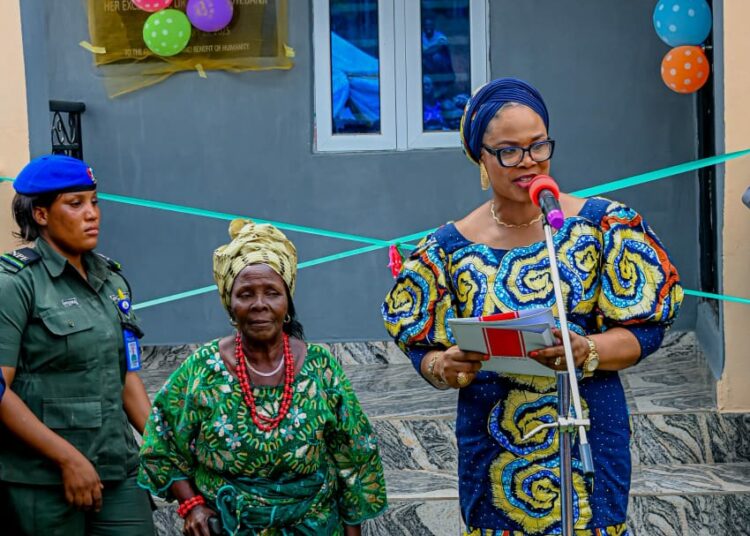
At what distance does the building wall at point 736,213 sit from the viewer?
576cm

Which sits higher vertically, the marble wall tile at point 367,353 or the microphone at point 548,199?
the microphone at point 548,199

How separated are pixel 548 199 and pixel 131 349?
81.9 inches

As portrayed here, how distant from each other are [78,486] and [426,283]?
1.54m

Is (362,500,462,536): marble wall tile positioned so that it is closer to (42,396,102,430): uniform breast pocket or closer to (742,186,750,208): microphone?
(42,396,102,430): uniform breast pocket

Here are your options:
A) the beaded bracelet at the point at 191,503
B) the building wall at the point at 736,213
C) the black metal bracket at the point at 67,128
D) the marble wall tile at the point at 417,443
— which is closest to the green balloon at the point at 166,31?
the black metal bracket at the point at 67,128

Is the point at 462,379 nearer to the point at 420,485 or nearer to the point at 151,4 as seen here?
the point at 420,485

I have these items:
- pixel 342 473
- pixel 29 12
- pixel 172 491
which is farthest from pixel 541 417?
pixel 29 12

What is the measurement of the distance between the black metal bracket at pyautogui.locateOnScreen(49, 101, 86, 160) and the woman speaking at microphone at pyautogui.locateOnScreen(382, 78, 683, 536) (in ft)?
15.6

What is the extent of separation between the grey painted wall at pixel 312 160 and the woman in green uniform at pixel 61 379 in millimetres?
3611

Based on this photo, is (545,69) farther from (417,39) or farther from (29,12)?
(29,12)

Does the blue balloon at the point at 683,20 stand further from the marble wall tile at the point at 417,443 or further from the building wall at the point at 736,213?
the marble wall tile at the point at 417,443

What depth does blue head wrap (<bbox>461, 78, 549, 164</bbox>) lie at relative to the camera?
321 cm

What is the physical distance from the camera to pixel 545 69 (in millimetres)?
7551

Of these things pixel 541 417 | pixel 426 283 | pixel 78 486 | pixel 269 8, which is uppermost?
pixel 269 8
